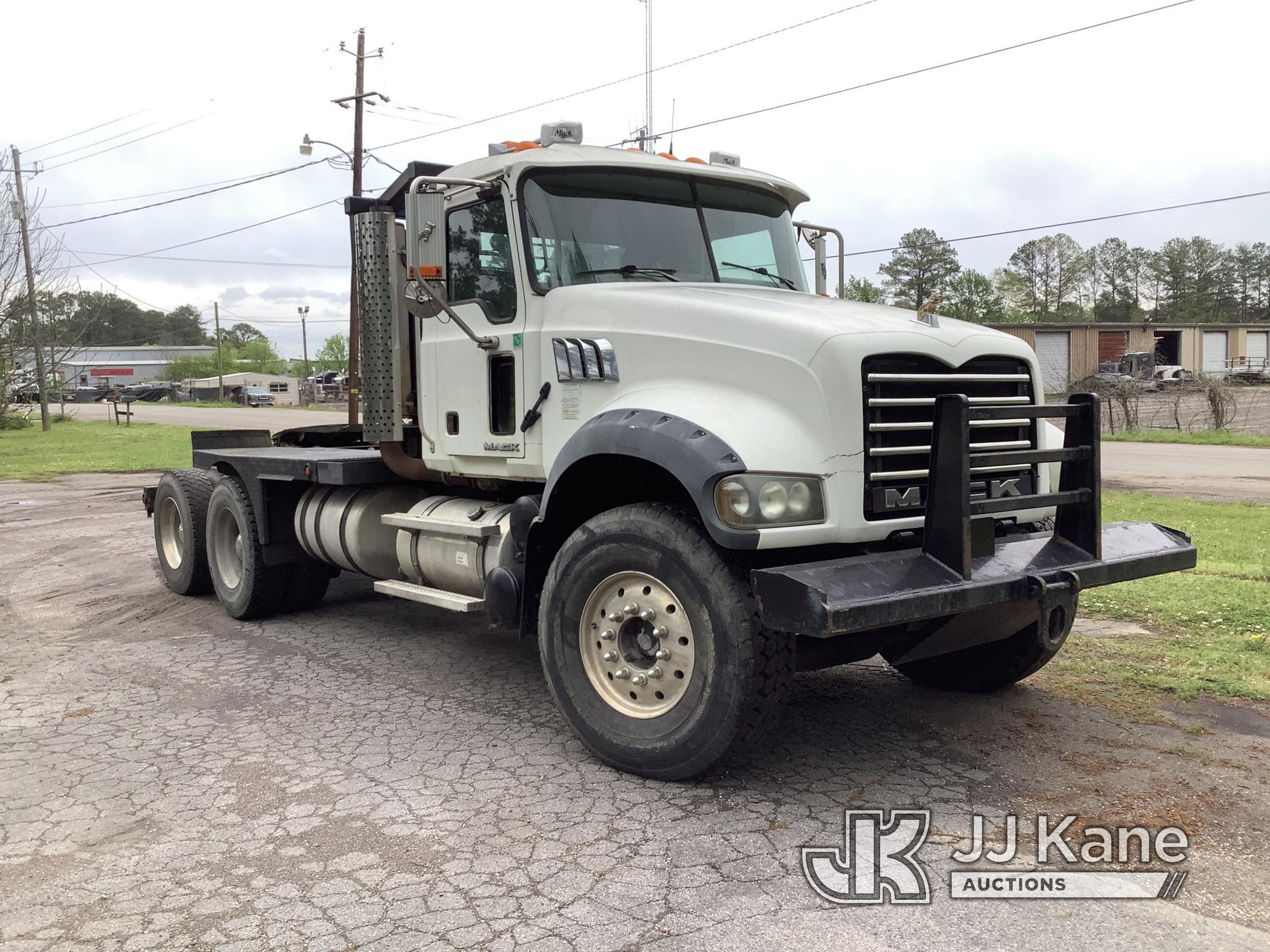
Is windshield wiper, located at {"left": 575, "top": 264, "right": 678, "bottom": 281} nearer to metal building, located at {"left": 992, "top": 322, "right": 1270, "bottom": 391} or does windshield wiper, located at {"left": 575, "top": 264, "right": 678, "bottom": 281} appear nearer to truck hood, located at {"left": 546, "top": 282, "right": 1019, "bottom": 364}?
truck hood, located at {"left": 546, "top": 282, "right": 1019, "bottom": 364}

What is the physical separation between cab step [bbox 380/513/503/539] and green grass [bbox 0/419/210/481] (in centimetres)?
1589

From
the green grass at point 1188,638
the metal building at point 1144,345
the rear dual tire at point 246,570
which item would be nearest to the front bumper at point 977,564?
the green grass at point 1188,638

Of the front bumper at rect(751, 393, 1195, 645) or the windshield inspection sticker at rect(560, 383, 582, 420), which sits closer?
the front bumper at rect(751, 393, 1195, 645)

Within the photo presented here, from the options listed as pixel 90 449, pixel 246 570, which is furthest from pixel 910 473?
pixel 90 449

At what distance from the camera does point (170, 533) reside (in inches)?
354

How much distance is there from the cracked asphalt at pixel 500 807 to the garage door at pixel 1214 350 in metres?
65.3

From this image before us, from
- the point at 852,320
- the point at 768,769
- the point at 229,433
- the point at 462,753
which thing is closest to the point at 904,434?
the point at 852,320

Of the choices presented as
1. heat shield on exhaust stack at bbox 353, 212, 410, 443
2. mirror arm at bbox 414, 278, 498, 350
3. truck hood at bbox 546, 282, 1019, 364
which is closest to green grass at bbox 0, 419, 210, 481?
heat shield on exhaust stack at bbox 353, 212, 410, 443

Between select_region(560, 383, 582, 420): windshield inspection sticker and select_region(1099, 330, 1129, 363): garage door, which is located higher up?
select_region(1099, 330, 1129, 363): garage door

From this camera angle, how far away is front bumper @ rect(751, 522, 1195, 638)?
374 centimetres

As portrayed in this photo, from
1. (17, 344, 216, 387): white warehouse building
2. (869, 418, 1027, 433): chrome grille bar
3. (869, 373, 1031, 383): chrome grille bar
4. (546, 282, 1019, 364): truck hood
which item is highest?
(17, 344, 216, 387): white warehouse building

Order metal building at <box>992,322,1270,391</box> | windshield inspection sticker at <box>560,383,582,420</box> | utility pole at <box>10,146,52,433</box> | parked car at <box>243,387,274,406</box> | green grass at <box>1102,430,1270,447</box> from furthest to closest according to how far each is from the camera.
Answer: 1. parked car at <box>243,387,274,406</box>
2. metal building at <box>992,322,1270,391</box>
3. utility pole at <box>10,146,52,433</box>
4. green grass at <box>1102,430,1270,447</box>
5. windshield inspection sticker at <box>560,383,582,420</box>

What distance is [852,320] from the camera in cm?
457

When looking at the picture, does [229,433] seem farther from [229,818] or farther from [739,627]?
[739,627]
